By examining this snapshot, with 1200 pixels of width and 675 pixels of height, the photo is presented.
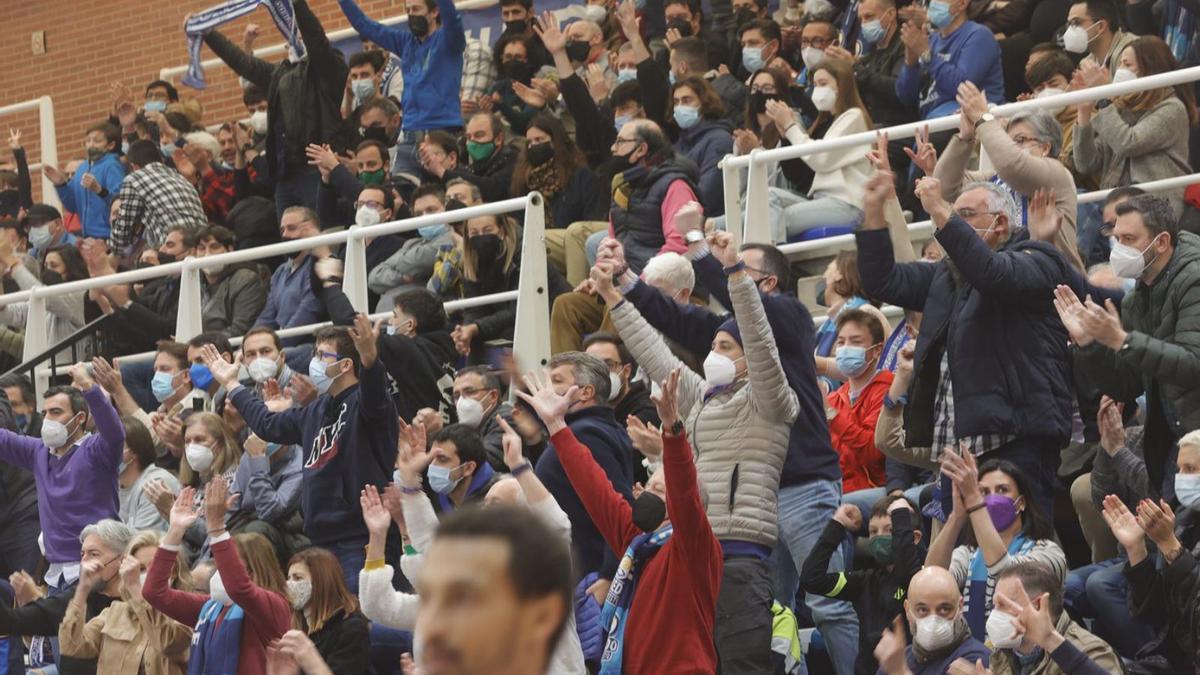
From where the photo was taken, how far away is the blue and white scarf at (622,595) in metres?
6.55

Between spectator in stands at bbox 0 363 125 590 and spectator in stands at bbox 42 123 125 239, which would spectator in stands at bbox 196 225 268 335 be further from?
spectator in stands at bbox 42 123 125 239

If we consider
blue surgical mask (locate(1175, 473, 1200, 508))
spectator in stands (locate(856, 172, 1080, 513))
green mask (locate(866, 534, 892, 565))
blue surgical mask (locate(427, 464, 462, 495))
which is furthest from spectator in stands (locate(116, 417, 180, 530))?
blue surgical mask (locate(1175, 473, 1200, 508))

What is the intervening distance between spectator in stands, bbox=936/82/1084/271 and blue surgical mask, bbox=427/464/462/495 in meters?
2.16

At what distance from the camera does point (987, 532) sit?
6.56 metres

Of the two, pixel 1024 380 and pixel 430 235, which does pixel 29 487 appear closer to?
pixel 430 235

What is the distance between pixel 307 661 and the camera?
4.60 meters

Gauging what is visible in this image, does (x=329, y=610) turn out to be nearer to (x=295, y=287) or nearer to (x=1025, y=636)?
(x=1025, y=636)

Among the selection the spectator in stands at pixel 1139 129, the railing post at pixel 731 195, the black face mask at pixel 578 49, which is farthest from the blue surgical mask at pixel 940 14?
the black face mask at pixel 578 49

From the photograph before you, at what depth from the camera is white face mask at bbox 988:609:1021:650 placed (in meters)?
6.26

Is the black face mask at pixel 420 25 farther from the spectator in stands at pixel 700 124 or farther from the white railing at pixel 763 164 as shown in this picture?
the white railing at pixel 763 164

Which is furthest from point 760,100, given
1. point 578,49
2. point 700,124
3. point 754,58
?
point 578,49

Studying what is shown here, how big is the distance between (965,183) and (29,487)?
4949 millimetres

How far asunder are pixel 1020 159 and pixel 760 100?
11.2 ft

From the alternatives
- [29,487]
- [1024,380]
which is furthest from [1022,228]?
[29,487]
